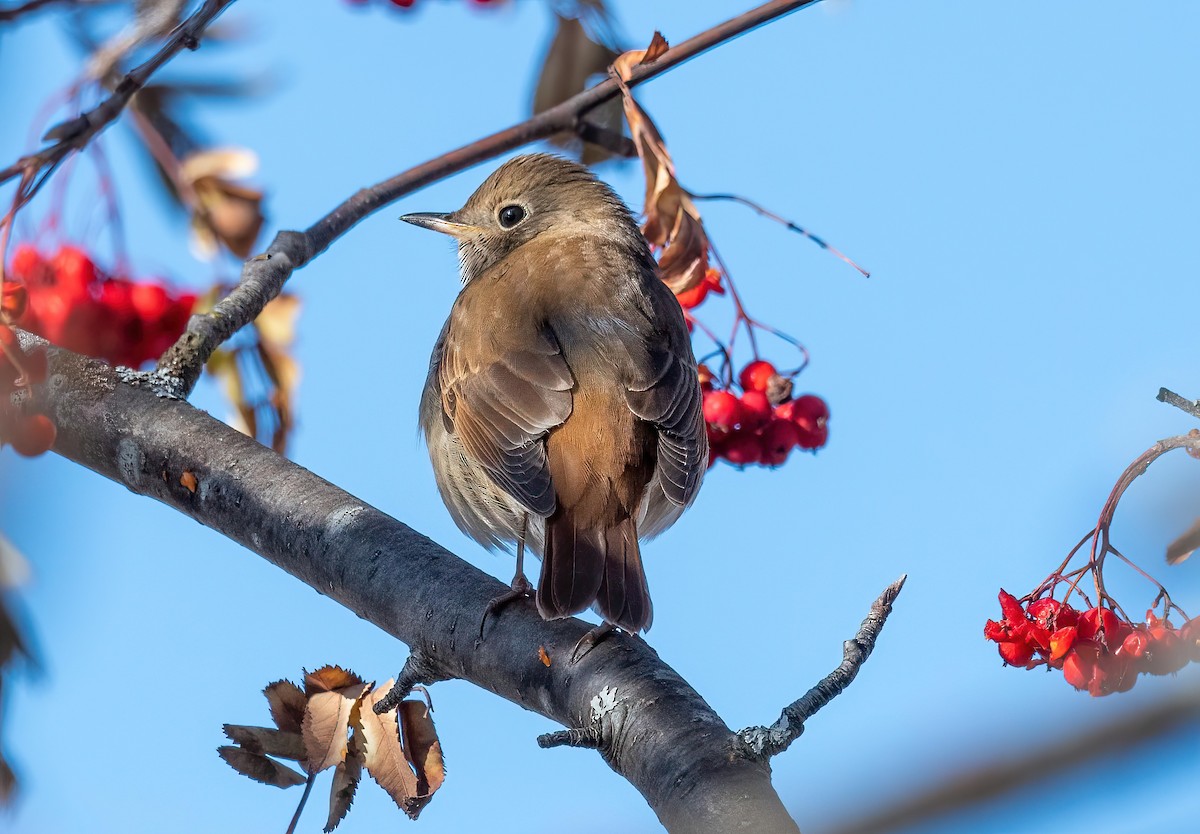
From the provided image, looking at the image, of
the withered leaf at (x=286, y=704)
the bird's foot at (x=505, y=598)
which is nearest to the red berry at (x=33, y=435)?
the withered leaf at (x=286, y=704)

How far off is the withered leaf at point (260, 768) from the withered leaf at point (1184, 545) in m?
1.75

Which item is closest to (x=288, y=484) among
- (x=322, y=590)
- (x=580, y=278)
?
Result: (x=322, y=590)

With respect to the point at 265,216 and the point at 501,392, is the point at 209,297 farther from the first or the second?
the point at 501,392

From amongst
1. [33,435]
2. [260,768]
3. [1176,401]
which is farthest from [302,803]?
[1176,401]

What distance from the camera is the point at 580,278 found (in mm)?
4617

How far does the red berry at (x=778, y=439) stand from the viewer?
4168 mm

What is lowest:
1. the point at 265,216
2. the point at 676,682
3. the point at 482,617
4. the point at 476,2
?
the point at 676,682

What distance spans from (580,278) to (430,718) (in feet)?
7.09

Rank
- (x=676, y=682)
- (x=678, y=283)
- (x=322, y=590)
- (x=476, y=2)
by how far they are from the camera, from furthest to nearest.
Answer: (x=476, y=2)
(x=678, y=283)
(x=322, y=590)
(x=676, y=682)

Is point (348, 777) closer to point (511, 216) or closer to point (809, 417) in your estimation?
point (809, 417)

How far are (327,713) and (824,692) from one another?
109 cm

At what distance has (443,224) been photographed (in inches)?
213

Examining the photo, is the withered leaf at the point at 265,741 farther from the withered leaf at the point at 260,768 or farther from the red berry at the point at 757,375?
the red berry at the point at 757,375

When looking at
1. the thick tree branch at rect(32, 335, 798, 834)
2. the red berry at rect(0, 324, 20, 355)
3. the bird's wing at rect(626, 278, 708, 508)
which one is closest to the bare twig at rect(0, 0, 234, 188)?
the red berry at rect(0, 324, 20, 355)
